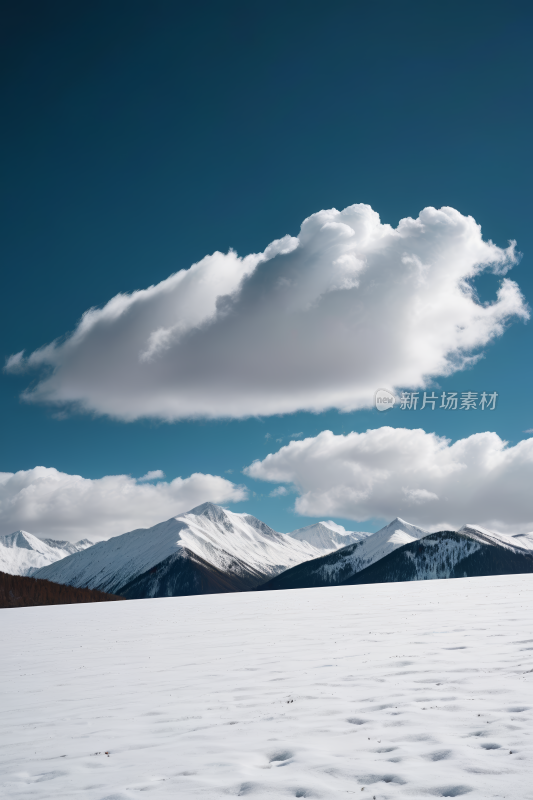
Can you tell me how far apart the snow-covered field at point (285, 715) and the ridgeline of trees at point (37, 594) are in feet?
341

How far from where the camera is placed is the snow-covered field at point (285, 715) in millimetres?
7527

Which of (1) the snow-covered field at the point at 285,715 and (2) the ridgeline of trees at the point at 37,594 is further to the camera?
(2) the ridgeline of trees at the point at 37,594

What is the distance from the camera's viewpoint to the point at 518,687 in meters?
11.0

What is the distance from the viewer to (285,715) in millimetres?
10727

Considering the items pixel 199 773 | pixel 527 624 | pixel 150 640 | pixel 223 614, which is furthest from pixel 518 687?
pixel 223 614

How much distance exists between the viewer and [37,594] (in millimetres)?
116500

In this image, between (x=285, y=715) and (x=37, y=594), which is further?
(x=37, y=594)

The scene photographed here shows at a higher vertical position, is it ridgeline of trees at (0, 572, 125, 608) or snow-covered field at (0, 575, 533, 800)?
snow-covered field at (0, 575, 533, 800)

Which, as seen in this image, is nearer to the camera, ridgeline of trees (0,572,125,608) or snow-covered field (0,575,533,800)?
snow-covered field (0,575,533,800)

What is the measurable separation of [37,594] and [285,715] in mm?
122410

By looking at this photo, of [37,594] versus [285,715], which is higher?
[285,715]

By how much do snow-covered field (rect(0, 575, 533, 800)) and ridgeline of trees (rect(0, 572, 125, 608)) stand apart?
341ft

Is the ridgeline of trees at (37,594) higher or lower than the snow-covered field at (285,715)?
lower

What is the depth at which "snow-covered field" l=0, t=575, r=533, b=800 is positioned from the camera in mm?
7527
